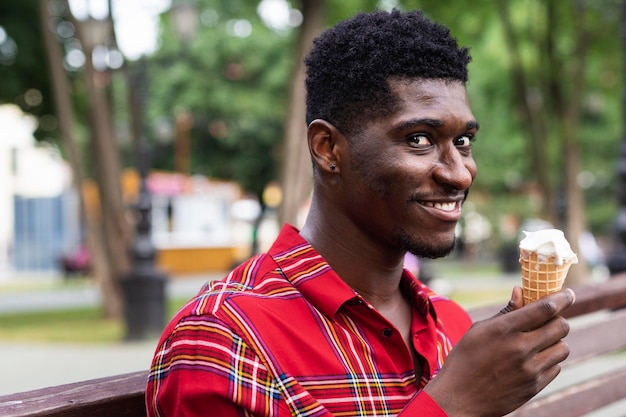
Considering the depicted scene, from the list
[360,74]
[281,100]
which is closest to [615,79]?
[281,100]

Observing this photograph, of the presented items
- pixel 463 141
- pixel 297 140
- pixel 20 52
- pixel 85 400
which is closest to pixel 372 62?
pixel 463 141

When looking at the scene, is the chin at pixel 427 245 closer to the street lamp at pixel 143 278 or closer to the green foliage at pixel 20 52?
the street lamp at pixel 143 278

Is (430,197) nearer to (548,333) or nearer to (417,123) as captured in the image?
(417,123)

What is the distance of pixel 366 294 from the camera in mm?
1988

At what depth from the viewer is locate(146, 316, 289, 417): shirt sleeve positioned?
1.60m

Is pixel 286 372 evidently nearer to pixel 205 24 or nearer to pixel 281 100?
pixel 281 100

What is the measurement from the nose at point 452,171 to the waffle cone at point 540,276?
208 millimetres

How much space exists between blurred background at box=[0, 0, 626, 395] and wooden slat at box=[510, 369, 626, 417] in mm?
1684

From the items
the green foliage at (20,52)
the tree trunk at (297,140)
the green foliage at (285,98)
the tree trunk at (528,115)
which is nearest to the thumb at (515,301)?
the tree trunk at (297,140)

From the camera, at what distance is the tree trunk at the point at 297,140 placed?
1055 cm

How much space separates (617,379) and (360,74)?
273 centimetres

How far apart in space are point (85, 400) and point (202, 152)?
34296 millimetres

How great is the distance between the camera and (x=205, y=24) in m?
34.9

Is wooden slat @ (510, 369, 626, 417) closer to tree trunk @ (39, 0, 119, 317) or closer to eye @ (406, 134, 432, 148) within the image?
eye @ (406, 134, 432, 148)
